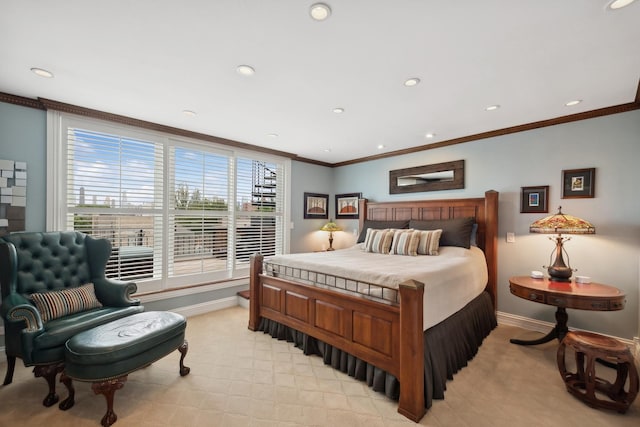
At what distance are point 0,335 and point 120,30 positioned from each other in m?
3.03

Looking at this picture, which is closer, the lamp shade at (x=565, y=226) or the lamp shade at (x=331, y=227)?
the lamp shade at (x=565, y=226)

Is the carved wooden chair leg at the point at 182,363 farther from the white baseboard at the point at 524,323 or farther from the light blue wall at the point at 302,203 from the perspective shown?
the white baseboard at the point at 524,323

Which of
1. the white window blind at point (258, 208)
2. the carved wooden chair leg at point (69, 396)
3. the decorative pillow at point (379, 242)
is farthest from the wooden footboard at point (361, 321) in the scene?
the carved wooden chair leg at point (69, 396)

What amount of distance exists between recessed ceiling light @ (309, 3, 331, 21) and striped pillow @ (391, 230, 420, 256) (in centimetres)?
260

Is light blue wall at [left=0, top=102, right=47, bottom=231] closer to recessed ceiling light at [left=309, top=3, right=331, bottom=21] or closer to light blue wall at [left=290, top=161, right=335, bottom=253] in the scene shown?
recessed ceiling light at [left=309, top=3, right=331, bottom=21]

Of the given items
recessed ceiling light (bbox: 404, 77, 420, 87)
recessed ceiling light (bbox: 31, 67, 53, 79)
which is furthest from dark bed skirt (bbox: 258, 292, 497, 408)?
recessed ceiling light (bbox: 31, 67, 53, 79)

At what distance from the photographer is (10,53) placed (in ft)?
6.37

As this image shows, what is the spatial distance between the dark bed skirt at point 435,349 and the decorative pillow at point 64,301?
168 cm

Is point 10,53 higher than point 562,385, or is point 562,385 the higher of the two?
point 10,53

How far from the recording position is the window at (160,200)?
2965mm

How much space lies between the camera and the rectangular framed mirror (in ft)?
12.9

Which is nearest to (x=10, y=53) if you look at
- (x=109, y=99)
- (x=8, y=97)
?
(x=109, y=99)

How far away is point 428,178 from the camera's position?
4.21 meters

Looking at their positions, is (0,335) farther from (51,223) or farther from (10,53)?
(10,53)
